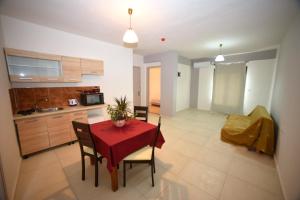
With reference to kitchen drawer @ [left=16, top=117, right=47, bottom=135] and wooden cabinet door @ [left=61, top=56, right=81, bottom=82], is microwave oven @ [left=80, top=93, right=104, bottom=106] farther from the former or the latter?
kitchen drawer @ [left=16, top=117, right=47, bottom=135]

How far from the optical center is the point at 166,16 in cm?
228

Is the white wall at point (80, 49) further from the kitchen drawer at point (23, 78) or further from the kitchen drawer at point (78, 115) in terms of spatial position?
the kitchen drawer at point (78, 115)

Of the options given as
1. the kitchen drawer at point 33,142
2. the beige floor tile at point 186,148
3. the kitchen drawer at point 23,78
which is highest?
the kitchen drawer at point 23,78

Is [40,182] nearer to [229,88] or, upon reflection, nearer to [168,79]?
[168,79]

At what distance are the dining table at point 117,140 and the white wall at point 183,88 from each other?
3.99 meters

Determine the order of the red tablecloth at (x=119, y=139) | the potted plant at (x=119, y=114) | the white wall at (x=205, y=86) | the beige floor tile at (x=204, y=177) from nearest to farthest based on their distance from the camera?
the red tablecloth at (x=119, y=139) < the beige floor tile at (x=204, y=177) < the potted plant at (x=119, y=114) < the white wall at (x=205, y=86)

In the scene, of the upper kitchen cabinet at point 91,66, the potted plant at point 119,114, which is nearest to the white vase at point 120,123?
the potted plant at point 119,114

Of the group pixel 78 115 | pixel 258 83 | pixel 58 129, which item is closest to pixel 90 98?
pixel 78 115

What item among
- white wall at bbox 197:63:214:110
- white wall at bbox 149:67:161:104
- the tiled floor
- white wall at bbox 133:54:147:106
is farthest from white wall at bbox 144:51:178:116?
the tiled floor

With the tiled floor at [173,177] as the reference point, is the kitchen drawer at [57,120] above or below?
above

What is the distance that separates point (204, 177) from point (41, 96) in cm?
385

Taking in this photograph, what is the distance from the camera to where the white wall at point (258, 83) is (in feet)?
14.3

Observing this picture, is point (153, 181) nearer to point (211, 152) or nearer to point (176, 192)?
point (176, 192)

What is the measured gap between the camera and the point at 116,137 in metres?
1.78
